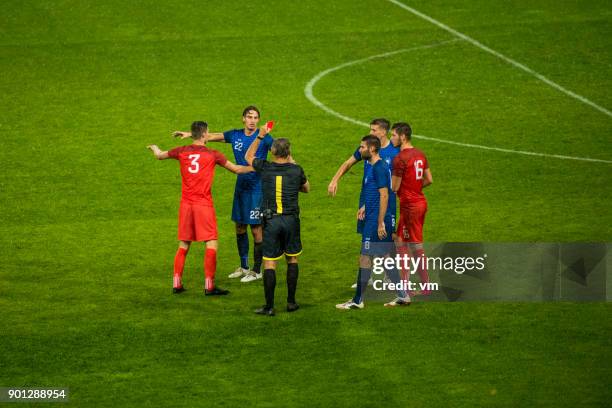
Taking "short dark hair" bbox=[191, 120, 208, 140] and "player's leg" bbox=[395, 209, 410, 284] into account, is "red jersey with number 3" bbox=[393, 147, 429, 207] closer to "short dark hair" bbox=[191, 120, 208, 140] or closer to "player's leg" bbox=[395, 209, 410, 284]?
"player's leg" bbox=[395, 209, 410, 284]

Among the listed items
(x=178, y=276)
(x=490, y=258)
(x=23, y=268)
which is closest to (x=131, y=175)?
(x=23, y=268)

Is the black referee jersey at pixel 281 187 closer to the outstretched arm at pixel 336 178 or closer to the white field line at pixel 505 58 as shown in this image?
the outstretched arm at pixel 336 178

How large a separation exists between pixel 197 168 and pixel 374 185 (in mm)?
2514

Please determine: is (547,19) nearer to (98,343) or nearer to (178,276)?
(178,276)

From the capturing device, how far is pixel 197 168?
1474 centimetres

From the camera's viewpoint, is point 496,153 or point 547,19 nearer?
point 496,153

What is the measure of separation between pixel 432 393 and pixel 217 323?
3.44 meters

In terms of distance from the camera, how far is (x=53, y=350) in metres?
12.9

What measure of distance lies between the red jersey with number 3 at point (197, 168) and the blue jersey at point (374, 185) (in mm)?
2029

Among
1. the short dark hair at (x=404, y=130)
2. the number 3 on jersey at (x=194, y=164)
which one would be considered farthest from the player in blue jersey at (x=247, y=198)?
the short dark hair at (x=404, y=130)

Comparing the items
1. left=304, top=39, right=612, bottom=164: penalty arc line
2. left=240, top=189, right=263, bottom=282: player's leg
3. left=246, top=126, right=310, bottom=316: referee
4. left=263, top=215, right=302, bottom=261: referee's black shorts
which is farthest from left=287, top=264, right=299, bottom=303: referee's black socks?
left=304, top=39, right=612, bottom=164: penalty arc line

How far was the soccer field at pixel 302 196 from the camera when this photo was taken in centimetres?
1209

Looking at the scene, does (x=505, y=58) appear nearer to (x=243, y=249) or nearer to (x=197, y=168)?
(x=243, y=249)

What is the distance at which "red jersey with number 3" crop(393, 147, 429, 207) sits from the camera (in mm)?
14172
